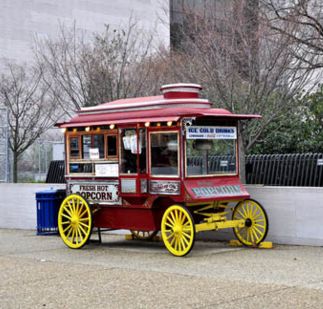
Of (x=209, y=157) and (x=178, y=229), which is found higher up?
(x=209, y=157)

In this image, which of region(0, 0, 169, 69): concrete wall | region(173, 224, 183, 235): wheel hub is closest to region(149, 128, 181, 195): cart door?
region(173, 224, 183, 235): wheel hub

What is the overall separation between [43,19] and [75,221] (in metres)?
28.5

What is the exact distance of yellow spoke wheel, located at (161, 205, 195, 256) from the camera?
12.1m

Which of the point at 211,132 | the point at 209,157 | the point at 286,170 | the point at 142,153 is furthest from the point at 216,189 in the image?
the point at 286,170

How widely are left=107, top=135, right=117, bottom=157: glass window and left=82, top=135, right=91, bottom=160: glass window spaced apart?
55 centimetres

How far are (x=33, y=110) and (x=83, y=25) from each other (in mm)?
11327

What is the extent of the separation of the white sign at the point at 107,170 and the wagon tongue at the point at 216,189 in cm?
161

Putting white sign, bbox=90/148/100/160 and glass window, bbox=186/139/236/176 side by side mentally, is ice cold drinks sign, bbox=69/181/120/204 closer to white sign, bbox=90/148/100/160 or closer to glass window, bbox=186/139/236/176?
white sign, bbox=90/148/100/160

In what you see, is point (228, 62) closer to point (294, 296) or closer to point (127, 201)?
point (127, 201)

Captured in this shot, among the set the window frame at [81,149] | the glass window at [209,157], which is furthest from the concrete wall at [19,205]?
the glass window at [209,157]

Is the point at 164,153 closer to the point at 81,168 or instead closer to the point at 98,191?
the point at 98,191

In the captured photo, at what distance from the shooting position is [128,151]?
528 inches

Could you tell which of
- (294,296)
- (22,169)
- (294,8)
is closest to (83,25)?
(22,169)

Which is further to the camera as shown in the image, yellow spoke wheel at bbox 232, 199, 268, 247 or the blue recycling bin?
the blue recycling bin
